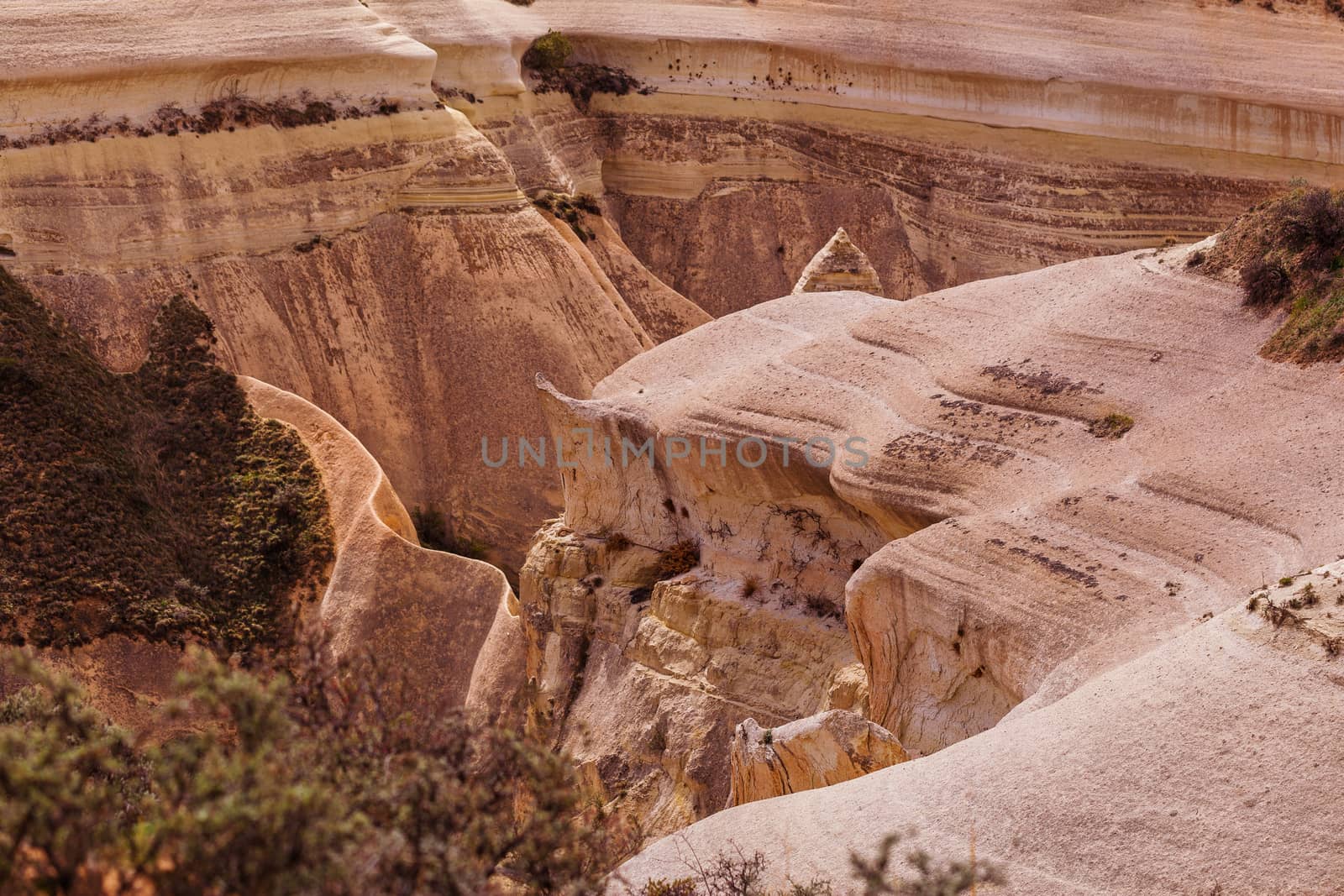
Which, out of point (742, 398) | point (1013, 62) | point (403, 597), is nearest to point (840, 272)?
point (742, 398)

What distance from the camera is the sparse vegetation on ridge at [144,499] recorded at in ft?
92.5

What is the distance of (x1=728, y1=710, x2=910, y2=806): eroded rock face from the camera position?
14367 mm

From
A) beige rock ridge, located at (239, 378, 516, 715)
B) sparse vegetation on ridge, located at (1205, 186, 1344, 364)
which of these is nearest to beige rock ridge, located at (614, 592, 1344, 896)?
sparse vegetation on ridge, located at (1205, 186, 1344, 364)

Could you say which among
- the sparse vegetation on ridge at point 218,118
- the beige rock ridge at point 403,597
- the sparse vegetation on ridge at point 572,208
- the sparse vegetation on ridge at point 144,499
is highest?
the sparse vegetation on ridge at point 218,118

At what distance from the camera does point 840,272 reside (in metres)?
27.4

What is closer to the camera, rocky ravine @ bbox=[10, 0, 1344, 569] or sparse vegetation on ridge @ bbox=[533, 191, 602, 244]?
rocky ravine @ bbox=[10, 0, 1344, 569]

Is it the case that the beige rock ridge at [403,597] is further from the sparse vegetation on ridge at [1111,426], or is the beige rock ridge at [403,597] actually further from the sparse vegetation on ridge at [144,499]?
the sparse vegetation on ridge at [1111,426]

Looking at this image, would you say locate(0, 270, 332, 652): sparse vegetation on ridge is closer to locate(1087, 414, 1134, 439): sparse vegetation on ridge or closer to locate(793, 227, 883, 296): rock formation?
locate(793, 227, 883, 296): rock formation

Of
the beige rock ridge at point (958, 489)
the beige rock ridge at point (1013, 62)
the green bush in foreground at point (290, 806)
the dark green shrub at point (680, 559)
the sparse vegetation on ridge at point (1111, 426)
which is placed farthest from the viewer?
the beige rock ridge at point (1013, 62)

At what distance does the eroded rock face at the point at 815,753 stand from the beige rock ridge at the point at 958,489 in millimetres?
1054

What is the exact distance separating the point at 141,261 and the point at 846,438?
2370 centimetres

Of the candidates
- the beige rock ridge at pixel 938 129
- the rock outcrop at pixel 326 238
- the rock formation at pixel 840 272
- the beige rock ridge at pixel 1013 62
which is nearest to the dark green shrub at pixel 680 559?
the rock formation at pixel 840 272

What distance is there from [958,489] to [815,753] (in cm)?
327

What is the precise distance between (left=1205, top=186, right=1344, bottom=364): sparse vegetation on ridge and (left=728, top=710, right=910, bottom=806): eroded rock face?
229 inches
